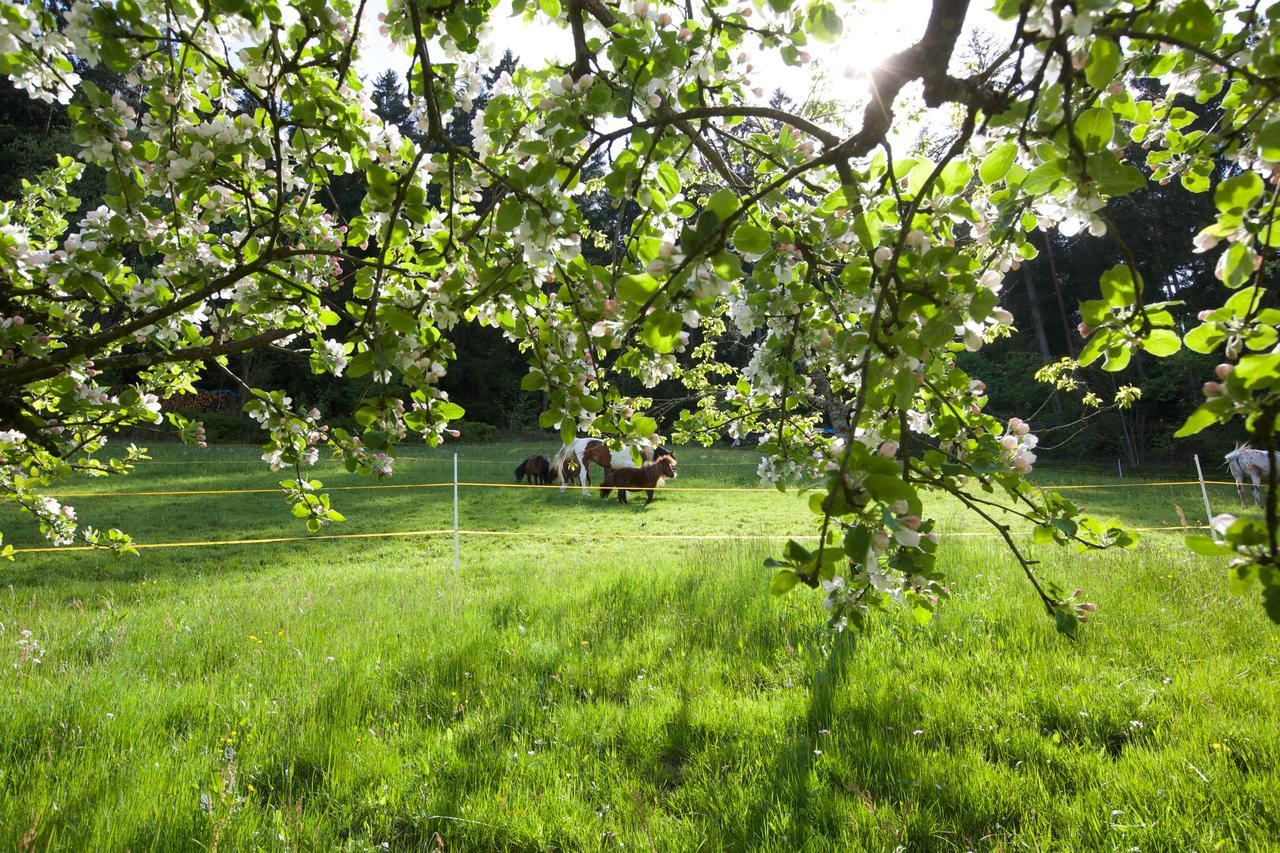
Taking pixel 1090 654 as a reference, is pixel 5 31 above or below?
above

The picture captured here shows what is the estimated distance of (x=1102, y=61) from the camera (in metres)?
0.79

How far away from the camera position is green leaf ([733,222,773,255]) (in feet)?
3.19

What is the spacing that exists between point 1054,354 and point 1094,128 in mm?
34571

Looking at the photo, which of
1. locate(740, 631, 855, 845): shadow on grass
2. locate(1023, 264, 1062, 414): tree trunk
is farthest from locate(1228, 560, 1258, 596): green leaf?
locate(1023, 264, 1062, 414): tree trunk

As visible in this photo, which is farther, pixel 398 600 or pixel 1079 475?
pixel 1079 475

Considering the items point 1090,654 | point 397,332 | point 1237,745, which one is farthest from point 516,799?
point 1090,654

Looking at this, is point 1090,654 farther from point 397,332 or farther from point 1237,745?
point 397,332

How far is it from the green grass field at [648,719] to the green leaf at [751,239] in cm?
213

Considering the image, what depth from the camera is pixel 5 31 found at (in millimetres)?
1357

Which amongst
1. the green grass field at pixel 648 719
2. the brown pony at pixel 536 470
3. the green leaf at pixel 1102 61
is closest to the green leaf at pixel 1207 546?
the green leaf at pixel 1102 61

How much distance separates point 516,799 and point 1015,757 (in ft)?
6.88

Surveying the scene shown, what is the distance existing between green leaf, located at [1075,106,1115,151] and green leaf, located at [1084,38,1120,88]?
2.2 inches

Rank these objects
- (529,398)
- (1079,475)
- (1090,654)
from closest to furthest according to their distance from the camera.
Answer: (1090,654)
(1079,475)
(529,398)

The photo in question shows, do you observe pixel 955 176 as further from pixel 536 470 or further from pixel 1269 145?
pixel 536 470
